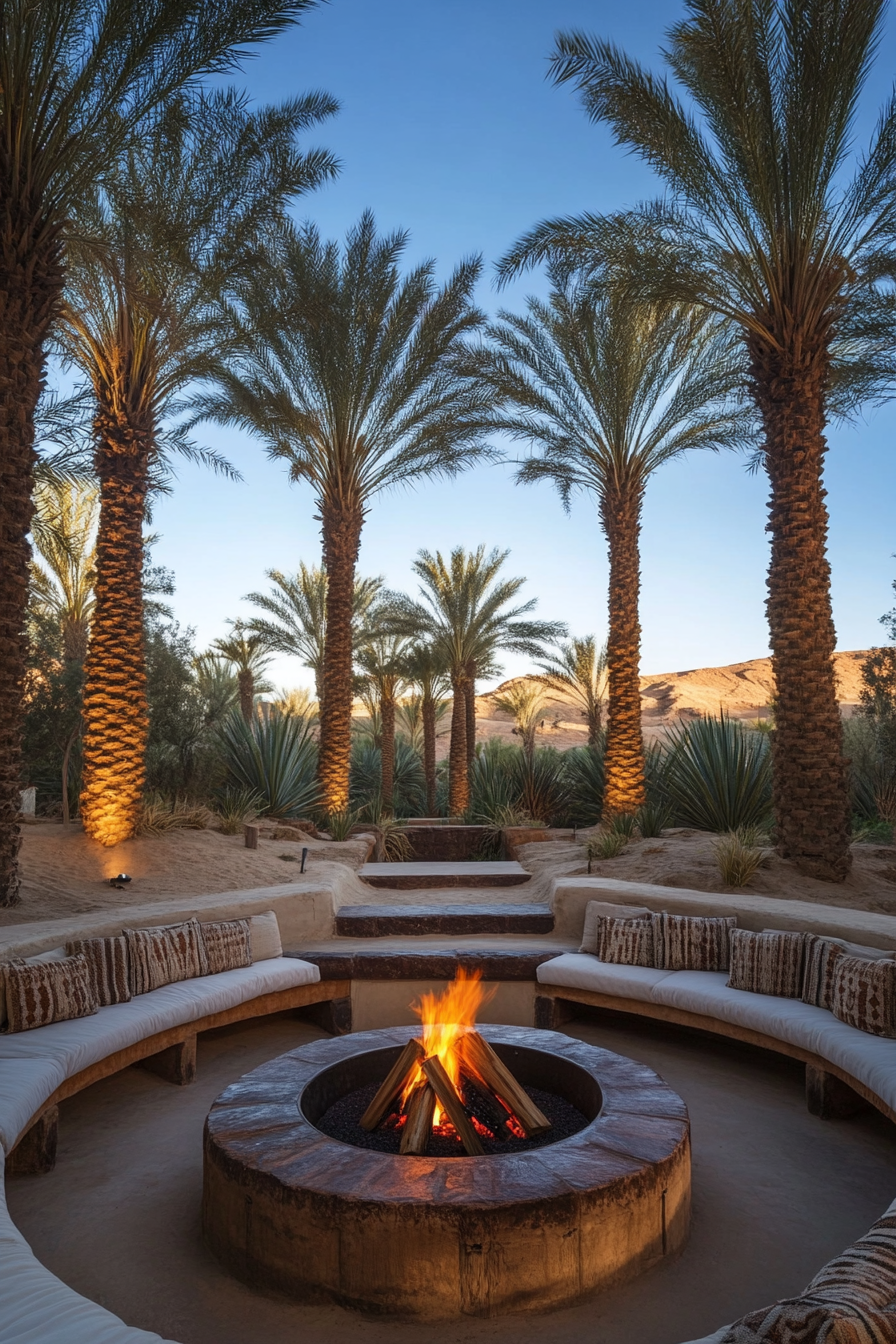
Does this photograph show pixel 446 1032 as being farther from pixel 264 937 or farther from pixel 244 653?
pixel 244 653

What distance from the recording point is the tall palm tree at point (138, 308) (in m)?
9.68

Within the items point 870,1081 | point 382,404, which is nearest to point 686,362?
point 382,404

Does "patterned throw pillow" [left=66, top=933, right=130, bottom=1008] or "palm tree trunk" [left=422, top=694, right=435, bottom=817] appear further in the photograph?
"palm tree trunk" [left=422, top=694, right=435, bottom=817]

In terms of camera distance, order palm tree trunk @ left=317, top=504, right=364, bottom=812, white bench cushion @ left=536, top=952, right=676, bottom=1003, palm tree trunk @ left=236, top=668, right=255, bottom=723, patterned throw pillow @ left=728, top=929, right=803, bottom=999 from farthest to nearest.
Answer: palm tree trunk @ left=236, top=668, right=255, bottom=723 < palm tree trunk @ left=317, top=504, right=364, bottom=812 < white bench cushion @ left=536, top=952, right=676, bottom=1003 < patterned throw pillow @ left=728, top=929, right=803, bottom=999

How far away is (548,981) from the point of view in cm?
661

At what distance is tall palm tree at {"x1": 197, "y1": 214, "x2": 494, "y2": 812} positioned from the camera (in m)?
12.6

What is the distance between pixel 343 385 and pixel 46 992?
1105cm

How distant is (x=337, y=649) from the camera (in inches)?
585

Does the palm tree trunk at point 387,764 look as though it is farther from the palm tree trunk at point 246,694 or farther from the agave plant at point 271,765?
the agave plant at point 271,765

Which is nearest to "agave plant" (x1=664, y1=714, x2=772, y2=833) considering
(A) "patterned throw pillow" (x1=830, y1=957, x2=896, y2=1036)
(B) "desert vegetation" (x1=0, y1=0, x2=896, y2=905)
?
(B) "desert vegetation" (x1=0, y1=0, x2=896, y2=905)

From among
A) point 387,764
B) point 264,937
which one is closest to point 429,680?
point 387,764

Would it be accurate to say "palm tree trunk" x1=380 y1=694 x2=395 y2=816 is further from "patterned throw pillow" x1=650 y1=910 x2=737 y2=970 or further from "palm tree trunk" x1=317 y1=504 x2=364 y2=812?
"patterned throw pillow" x1=650 y1=910 x2=737 y2=970

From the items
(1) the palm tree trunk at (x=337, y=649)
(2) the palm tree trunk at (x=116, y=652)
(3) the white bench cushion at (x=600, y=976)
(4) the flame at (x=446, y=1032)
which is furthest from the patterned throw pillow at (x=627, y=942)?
(1) the palm tree trunk at (x=337, y=649)

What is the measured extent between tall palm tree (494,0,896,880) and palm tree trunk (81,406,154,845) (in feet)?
21.7
